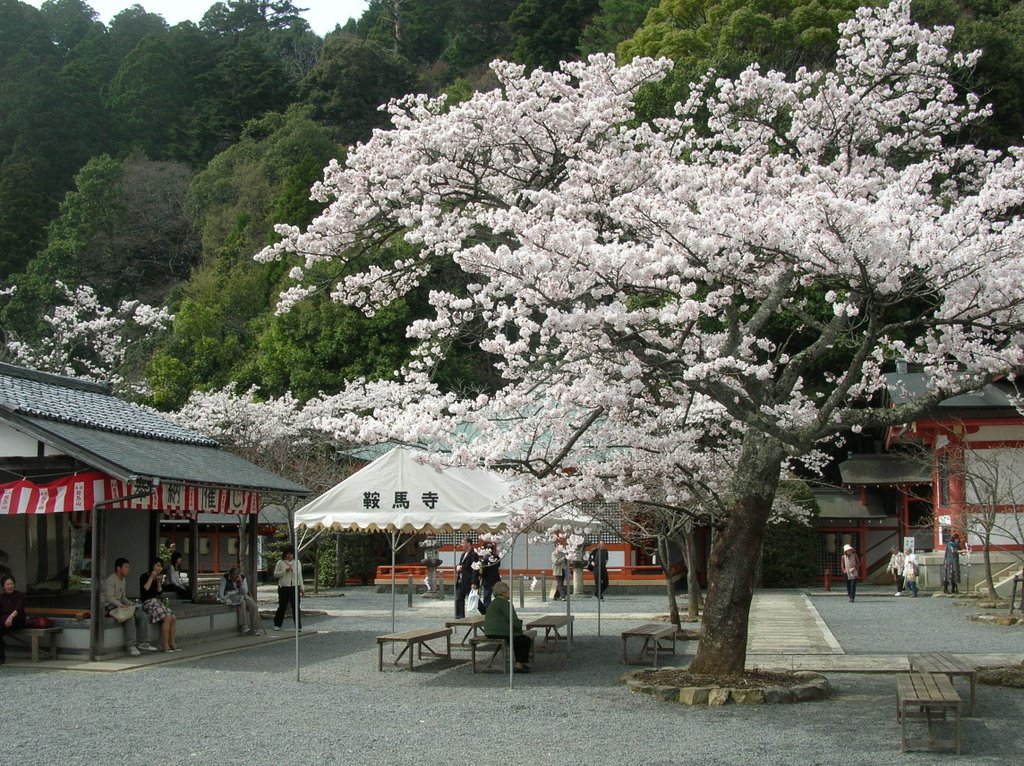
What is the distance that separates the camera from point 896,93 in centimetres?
1391

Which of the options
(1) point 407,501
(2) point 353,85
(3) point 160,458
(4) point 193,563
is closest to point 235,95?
(2) point 353,85

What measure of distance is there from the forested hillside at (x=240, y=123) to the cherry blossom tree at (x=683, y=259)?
17.0 m

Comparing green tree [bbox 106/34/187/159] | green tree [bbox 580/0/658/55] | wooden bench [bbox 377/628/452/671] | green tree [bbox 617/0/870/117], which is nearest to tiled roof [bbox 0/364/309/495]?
wooden bench [bbox 377/628/452/671]

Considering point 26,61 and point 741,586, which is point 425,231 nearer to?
point 741,586

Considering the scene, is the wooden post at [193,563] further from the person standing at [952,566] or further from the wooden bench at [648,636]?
the person standing at [952,566]

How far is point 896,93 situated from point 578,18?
3799cm

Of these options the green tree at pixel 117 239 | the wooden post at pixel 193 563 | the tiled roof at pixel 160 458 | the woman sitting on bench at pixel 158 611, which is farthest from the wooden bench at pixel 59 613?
the green tree at pixel 117 239

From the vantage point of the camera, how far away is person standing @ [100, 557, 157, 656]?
1284cm

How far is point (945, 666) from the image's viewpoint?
29.3 ft

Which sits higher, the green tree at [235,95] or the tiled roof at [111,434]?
the green tree at [235,95]

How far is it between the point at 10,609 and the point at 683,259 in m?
9.29

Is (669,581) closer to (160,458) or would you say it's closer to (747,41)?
(160,458)

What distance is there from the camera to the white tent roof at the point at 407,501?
1205 cm

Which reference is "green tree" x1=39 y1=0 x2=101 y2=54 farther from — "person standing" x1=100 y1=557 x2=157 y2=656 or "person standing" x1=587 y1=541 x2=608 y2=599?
"person standing" x1=100 y1=557 x2=157 y2=656
